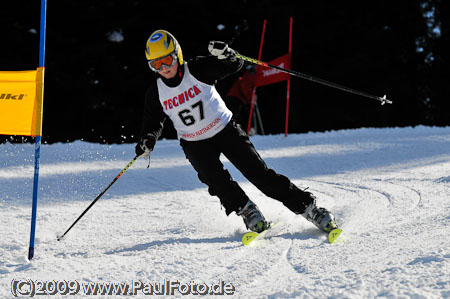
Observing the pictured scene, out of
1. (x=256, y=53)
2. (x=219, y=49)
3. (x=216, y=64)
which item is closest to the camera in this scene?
(x=219, y=49)

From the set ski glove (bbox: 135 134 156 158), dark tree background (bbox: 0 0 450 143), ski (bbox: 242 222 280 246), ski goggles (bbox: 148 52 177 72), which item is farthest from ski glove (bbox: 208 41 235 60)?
dark tree background (bbox: 0 0 450 143)

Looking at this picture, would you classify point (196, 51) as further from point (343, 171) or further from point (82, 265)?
point (82, 265)

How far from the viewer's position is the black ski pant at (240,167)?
3.05 metres

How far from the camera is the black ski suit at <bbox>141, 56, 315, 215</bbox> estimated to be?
3.03 m

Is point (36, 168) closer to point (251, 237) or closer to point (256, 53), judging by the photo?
point (251, 237)

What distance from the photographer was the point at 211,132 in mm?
3070

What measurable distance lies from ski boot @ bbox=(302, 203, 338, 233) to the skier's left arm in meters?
1.05

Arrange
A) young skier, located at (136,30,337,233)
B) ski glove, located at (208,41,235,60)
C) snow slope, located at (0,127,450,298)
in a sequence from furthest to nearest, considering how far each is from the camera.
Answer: young skier, located at (136,30,337,233) < ski glove, located at (208,41,235,60) < snow slope, located at (0,127,450,298)

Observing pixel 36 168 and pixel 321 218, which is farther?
pixel 321 218

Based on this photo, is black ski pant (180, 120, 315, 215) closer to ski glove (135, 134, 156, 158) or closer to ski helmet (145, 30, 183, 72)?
ski glove (135, 134, 156, 158)

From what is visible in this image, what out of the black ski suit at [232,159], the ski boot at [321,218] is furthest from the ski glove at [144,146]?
the ski boot at [321,218]

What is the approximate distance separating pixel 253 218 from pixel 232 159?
16.5 inches

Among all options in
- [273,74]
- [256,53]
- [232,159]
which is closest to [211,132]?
[232,159]

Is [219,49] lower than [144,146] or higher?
higher
